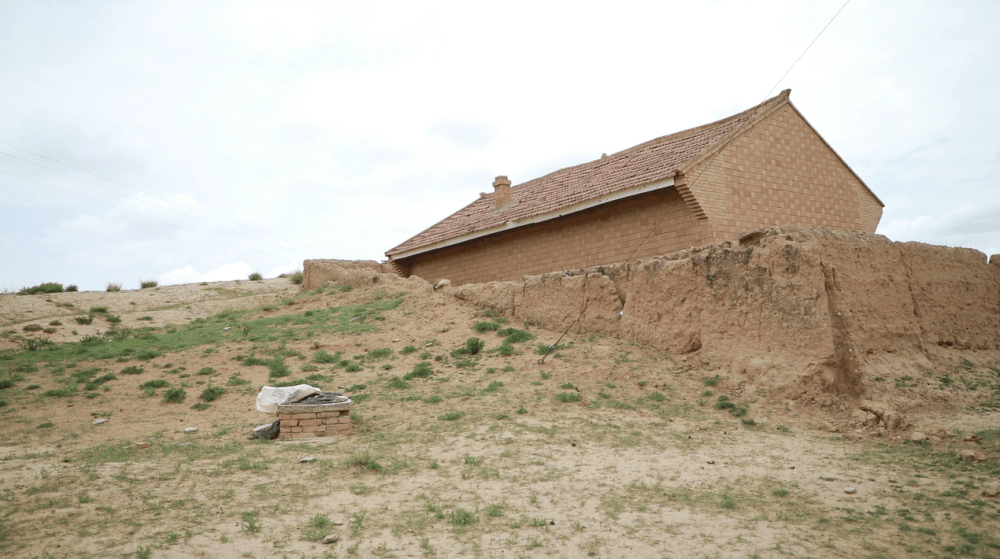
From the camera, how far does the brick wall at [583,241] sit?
41.3ft

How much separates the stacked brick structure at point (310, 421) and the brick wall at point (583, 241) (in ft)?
22.7

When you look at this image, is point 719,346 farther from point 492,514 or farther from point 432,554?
point 432,554

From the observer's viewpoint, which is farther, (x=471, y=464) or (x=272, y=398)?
(x=272, y=398)

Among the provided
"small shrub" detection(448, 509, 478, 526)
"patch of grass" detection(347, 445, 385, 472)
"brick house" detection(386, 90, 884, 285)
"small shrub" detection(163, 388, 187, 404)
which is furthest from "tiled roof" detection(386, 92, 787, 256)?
"small shrub" detection(448, 509, 478, 526)

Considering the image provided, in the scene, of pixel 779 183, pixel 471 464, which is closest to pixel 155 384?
pixel 471 464

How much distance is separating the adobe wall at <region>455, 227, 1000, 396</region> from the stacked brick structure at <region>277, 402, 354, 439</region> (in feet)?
15.6

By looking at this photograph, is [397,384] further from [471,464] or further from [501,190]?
[501,190]

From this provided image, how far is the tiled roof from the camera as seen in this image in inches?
518

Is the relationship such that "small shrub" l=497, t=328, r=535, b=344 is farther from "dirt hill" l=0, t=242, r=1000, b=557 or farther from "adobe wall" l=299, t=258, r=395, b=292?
"adobe wall" l=299, t=258, r=395, b=292

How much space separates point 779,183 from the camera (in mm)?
13297

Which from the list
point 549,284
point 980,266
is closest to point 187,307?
point 549,284

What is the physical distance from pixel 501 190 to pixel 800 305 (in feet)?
33.5

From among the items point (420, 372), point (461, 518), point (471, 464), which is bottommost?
point (461, 518)

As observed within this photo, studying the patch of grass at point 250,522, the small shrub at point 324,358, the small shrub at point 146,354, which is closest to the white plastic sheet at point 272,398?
the small shrub at point 324,358
